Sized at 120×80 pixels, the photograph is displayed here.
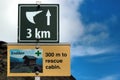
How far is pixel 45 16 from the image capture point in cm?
1596

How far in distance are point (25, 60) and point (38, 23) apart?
1268 millimetres

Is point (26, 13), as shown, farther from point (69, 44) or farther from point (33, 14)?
point (69, 44)

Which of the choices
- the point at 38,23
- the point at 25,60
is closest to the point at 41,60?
the point at 25,60

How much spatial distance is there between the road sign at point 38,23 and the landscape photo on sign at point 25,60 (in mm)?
373

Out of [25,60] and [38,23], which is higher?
[38,23]

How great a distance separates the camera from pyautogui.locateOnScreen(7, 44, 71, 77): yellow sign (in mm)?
15930

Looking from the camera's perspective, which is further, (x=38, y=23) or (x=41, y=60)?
(x=41, y=60)

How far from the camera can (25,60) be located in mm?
16219

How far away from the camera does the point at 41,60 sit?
16.1 m

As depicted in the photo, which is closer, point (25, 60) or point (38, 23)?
point (38, 23)

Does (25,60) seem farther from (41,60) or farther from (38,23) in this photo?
(38,23)

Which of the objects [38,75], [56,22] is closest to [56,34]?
[56,22]

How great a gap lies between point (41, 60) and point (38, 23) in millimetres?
1177

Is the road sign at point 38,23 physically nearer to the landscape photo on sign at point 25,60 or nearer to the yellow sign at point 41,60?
the yellow sign at point 41,60
